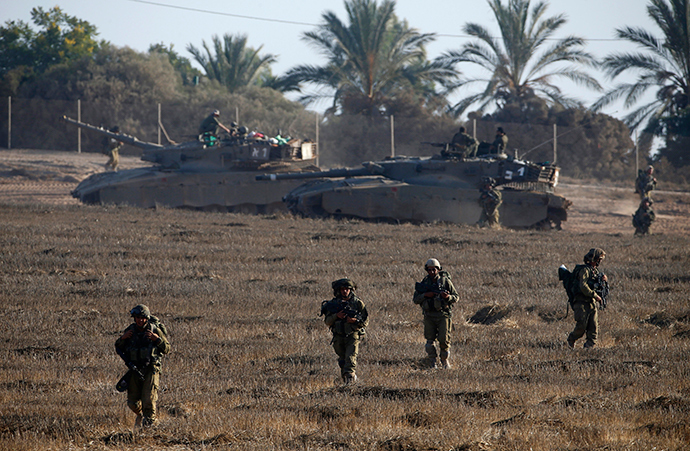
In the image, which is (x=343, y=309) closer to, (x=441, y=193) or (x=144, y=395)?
(x=144, y=395)

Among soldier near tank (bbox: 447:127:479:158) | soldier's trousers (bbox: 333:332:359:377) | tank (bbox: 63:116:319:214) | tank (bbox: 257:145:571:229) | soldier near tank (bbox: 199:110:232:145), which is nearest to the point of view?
soldier's trousers (bbox: 333:332:359:377)

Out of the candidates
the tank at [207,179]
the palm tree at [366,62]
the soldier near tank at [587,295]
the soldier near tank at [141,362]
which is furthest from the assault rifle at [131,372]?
the palm tree at [366,62]

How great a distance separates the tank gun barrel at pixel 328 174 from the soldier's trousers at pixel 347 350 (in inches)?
650

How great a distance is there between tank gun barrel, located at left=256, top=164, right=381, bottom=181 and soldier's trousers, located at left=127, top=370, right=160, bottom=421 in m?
18.1

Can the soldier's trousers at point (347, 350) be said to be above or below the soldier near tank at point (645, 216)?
below

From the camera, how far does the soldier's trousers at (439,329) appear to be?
9.00 meters

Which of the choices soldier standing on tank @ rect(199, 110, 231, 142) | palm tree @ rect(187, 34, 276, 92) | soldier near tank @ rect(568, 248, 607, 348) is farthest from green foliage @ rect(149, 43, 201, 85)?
soldier near tank @ rect(568, 248, 607, 348)

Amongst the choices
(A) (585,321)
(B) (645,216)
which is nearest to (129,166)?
(B) (645,216)

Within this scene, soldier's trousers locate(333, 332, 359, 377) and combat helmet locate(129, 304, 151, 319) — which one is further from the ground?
combat helmet locate(129, 304, 151, 319)

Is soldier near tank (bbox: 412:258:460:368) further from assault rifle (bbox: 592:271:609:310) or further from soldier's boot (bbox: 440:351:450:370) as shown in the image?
assault rifle (bbox: 592:271:609:310)

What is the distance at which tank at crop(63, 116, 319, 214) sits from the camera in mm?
25125

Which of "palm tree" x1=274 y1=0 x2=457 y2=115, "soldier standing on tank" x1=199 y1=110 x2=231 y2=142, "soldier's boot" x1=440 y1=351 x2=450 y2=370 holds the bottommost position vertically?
"soldier's boot" x1=440 y1=351 x2=450 y2=370

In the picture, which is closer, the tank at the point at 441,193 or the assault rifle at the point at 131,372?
the assault rifle at the point at 131,372

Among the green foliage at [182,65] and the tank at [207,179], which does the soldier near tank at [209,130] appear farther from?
the green foliage at [182,65]
